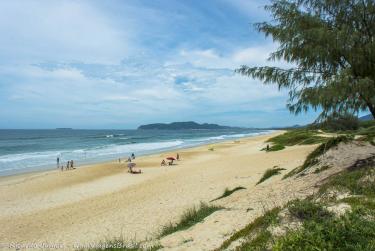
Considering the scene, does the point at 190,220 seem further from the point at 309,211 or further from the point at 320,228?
the point at 320,228

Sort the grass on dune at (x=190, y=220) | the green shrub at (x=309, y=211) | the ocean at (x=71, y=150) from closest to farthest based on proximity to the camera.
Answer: the green shrub at (x=309, y=211) → the grass on dune at (x=190, y=220) → the ocean at (x=71, y=150)

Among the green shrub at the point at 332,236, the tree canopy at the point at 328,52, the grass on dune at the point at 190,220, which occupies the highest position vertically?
the tree canopy at the point at 328,52

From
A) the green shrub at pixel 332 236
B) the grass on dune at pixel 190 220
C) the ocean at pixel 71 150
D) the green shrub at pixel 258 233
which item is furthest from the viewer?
the ocean at pixel 71 150

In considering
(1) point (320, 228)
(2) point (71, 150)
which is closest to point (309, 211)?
(1) point (320, 228)

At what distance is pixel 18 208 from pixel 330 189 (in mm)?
14638

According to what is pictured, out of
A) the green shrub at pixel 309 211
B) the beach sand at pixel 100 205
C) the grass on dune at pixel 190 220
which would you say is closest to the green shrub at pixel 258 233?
the green shrub at pixel 309 211

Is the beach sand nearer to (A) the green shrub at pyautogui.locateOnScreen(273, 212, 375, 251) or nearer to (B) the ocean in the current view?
(A) the green shrub at pyautogui.locateOnScreen(273, 212, 375, 251)

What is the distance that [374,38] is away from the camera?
10250 millimetres

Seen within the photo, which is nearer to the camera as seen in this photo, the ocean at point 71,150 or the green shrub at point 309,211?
the green shrub at point 309,211

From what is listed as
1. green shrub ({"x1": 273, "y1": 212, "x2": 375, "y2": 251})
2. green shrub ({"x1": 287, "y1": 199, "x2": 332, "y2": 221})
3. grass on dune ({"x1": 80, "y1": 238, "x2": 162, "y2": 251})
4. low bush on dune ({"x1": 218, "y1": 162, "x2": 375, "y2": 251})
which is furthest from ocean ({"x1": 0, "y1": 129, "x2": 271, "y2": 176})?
green shrub ({"x1": 273, "y1": 212, "x2": 375, "y2": 251})

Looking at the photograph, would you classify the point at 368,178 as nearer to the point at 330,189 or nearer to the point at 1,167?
the point at 330,189

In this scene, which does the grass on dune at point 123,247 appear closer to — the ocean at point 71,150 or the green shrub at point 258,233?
the green shrub at point 258,233

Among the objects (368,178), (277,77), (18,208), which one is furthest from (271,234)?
(18,208)

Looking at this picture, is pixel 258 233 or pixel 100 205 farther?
pixel 100 205
